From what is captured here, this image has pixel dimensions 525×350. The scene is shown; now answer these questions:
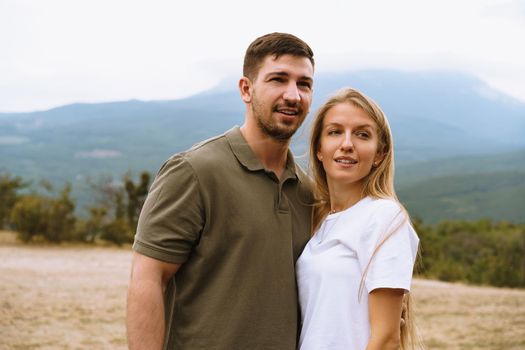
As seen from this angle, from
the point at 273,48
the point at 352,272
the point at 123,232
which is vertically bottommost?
the point at 123,232

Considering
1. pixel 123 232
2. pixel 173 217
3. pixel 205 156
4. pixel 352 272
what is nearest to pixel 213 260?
pixel 173 217

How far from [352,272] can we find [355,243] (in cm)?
10

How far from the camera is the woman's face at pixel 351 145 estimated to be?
2.56 metres

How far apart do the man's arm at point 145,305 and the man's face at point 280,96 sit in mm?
702

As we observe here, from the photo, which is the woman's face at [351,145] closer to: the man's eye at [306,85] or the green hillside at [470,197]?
the man's eye at [306,85]

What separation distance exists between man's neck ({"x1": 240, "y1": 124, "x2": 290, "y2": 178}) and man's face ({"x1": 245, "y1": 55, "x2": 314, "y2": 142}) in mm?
29

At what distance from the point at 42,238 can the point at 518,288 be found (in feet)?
41.1

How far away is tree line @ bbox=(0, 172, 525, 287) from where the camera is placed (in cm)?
1708

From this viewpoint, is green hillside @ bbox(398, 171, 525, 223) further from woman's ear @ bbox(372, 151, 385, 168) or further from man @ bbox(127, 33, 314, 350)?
man @ bbox(127, 33, 314, 350)

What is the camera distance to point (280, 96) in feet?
8.63

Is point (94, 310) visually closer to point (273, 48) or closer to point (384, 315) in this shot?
point (273, 48)

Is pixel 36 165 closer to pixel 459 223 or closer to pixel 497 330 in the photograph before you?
pixel 459 223

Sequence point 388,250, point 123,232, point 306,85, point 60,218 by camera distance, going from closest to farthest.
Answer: point 388,250 < point 306,85 < point 60,218 < point 123,232

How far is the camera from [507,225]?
28688 mm
